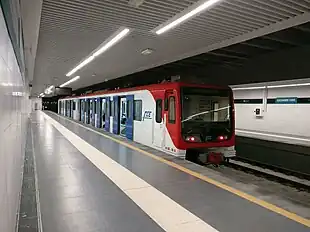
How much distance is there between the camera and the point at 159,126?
7.41 meters

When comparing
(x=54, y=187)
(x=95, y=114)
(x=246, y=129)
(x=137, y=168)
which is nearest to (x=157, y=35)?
(x=137, y=168)

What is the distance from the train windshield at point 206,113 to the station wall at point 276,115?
3.85 meters

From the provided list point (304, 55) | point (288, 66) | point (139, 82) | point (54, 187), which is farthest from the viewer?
point (139, 82)

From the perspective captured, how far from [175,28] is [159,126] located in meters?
2.61

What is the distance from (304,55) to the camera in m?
7.05

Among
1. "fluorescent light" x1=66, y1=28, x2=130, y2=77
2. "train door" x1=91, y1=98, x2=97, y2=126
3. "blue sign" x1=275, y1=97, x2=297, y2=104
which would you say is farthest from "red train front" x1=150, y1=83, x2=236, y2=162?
"train door" x1=91, y1=98, x2=97, y2=126

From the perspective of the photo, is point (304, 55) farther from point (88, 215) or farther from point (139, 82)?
point (139, 82)

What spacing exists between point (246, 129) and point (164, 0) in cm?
890

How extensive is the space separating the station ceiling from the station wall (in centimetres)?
229

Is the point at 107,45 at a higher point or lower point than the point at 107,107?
higher

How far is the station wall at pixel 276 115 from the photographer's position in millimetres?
9414

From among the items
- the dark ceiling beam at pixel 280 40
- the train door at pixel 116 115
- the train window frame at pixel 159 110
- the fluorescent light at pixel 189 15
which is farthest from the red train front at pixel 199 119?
the train door at pixel 116 115

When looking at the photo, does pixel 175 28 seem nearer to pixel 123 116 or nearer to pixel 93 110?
pixel 123 116

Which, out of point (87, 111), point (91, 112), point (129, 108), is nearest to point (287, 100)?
point (129, 108)
